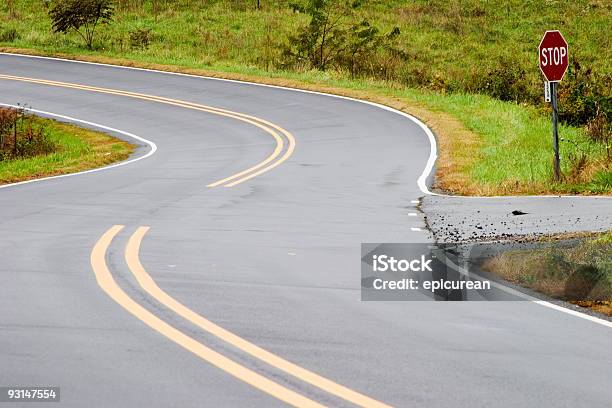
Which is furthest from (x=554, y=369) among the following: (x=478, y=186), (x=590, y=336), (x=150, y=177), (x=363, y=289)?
(x=150, y=177)

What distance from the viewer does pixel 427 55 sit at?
42.0 m

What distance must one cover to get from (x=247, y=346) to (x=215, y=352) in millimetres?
253

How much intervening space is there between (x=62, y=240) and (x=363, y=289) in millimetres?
4133

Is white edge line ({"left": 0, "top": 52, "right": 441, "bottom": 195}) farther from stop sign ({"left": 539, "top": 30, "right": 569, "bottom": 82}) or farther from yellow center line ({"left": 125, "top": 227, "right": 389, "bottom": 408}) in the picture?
yellow center line ({"left": 125, "top": 227, "right": 389, "bottom": 408})

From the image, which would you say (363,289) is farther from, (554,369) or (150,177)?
(150,177)

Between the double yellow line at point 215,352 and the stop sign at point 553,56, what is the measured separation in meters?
8.54

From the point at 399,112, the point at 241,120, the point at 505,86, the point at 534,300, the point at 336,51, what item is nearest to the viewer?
the point at 534,300

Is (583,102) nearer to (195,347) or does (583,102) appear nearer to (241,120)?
(241,120)

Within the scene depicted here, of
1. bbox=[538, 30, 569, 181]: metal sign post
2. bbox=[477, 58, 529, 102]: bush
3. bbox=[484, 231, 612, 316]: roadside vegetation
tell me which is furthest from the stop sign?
bbox=[477, 58, 529, 102]: bush

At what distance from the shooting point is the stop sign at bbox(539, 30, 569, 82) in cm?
1481

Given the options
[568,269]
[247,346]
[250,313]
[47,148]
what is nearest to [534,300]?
[568,269]

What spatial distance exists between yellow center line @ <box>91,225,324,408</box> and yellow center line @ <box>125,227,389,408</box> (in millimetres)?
196

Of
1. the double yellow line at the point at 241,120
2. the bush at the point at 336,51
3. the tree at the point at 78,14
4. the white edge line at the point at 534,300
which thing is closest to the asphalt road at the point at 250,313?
the white edge line at the point at 534,300

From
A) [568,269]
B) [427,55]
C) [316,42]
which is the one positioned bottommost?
[568,269]
